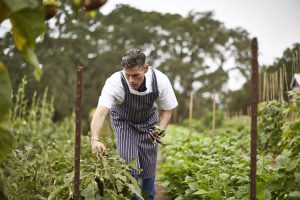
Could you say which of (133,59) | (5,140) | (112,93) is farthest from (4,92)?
(112,93)

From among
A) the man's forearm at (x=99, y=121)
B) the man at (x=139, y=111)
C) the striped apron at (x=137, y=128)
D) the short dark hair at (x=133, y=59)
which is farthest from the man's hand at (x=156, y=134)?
the short dark hair at (x=133, y=59)

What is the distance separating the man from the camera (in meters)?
3.02

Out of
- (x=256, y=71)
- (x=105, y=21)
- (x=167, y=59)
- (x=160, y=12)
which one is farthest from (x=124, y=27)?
(x=256, y=71)

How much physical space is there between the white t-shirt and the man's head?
0.44ft

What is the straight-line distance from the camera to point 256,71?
4.68ft

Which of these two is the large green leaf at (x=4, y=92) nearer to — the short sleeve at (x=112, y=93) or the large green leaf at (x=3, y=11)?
the large green leaf at (x=3, y=11)

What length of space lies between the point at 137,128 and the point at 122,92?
328 millimetres

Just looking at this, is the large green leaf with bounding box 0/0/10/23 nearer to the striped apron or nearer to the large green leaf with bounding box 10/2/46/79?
the large green leaf with bounding box 10/2/46/79

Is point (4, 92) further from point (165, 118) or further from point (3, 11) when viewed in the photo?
point (165, 118)

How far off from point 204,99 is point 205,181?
2333cm

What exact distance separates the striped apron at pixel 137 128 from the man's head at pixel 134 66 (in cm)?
19

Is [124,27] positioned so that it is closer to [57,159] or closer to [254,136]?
[57,159]

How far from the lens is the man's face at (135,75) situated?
287cm

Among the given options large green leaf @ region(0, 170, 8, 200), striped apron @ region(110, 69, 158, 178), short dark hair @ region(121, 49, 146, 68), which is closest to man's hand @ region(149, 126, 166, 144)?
striped apron @ region(110, 69, 158, 178)
